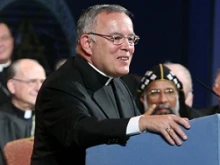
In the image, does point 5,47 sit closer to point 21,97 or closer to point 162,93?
point 21,97

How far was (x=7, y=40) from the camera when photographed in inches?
209

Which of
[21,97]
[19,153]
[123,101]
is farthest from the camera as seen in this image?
[21,97]

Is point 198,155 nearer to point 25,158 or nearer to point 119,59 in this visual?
point 119,59

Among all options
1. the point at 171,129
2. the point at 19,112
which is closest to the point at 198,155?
the point at 171,129

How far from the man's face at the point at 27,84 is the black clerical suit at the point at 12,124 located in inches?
3.7

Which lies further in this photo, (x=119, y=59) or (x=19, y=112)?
(x=19, y=112)

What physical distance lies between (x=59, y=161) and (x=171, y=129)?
1.88 ft

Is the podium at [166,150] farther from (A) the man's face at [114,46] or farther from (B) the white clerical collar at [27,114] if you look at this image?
(B) the white clerical collar at [27,114]

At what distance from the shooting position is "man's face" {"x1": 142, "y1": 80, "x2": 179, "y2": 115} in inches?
181

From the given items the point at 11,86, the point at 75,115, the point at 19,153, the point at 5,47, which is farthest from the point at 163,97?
the point at 75,115

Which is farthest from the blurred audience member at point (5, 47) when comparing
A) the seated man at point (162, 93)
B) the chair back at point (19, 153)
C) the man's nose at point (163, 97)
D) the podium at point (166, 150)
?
the podium at point (166, 150)

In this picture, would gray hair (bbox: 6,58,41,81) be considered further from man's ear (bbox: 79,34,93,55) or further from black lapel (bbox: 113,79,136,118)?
man's ear (bbox: 79,34,93,55)

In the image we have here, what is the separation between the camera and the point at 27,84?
508cm

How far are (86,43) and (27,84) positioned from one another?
7.82 ft
